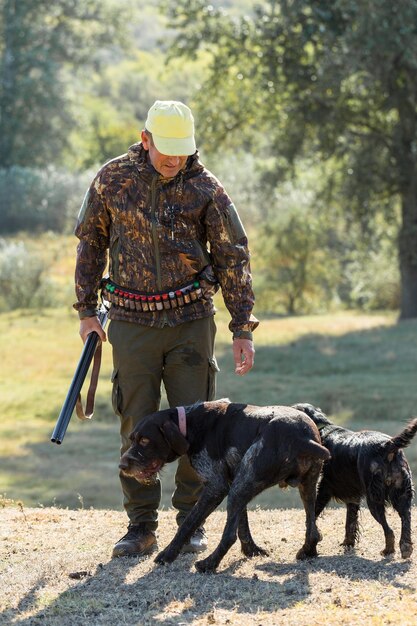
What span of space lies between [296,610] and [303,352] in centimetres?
1567

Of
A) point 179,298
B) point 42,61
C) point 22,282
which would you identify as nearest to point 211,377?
point 179,298

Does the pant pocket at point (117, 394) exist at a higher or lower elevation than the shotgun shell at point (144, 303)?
lower

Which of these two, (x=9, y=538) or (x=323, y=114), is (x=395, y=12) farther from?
(x=9, y=538)

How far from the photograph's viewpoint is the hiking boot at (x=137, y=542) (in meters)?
6.24

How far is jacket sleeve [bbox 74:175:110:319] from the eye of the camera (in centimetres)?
631

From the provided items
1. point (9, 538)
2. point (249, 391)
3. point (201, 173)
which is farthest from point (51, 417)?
point (201, 173)

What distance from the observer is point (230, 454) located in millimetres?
5859

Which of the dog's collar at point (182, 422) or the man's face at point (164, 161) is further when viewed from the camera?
the man's face at point (164, 161)

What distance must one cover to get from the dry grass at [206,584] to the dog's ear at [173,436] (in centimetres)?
68

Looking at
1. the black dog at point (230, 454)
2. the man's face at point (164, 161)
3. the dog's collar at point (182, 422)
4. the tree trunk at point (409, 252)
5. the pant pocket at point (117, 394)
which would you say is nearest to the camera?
the black dog at point (230, 454)

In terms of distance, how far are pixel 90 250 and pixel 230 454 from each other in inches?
58.8

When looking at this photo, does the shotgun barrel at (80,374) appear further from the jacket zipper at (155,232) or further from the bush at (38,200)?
the bush at (38,200)

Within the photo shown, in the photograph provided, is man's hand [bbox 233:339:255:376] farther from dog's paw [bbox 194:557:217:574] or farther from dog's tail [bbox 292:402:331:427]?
dog's paw [bbox 194:557:217:574]

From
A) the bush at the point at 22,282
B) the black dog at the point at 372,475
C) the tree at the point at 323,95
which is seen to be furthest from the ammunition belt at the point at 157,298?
the bush at the point at 22,282
